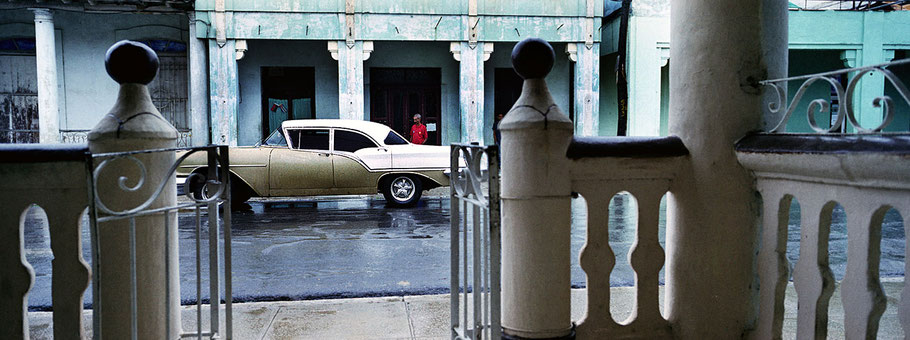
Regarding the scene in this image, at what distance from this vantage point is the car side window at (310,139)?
11.4m

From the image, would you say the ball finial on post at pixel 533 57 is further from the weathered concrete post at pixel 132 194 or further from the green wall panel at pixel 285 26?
the green wall panel at pixel 285 26

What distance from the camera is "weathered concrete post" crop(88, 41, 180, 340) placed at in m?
2.73

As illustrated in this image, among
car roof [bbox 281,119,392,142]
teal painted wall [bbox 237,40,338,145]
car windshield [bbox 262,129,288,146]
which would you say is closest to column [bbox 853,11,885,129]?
car roof [bbox 281,119,392,142]

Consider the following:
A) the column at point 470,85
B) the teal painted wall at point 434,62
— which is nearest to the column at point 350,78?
the teal painted wall at point 434,62

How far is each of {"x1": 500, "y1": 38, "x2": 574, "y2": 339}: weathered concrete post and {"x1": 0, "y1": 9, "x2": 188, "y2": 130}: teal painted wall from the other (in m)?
17.2

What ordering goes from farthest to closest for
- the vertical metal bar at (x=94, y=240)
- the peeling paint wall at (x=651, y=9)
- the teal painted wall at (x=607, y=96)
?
the teal painted wall at (x=607, y=96), the peeling paint wall at (x=651, y=9), the vertical metal bar at (x=94, y=240)

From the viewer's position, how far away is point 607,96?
71.0 feet

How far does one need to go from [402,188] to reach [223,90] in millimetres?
7778

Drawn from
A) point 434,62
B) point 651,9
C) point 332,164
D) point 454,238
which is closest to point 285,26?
point 434,62

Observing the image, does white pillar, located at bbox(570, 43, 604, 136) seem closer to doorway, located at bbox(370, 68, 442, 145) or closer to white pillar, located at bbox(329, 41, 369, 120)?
doorway, located at bbox(370, 68, 442, 145)

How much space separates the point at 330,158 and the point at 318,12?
24.2 ft

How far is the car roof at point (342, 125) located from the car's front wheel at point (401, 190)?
2.47 ft

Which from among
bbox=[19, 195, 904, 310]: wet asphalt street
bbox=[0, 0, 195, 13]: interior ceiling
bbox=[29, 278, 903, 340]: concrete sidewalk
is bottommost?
bbox=[19, 195, 904, 310]: wet asphalt street

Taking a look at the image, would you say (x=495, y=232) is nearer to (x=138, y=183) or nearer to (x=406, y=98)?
(x=138, y=183)
